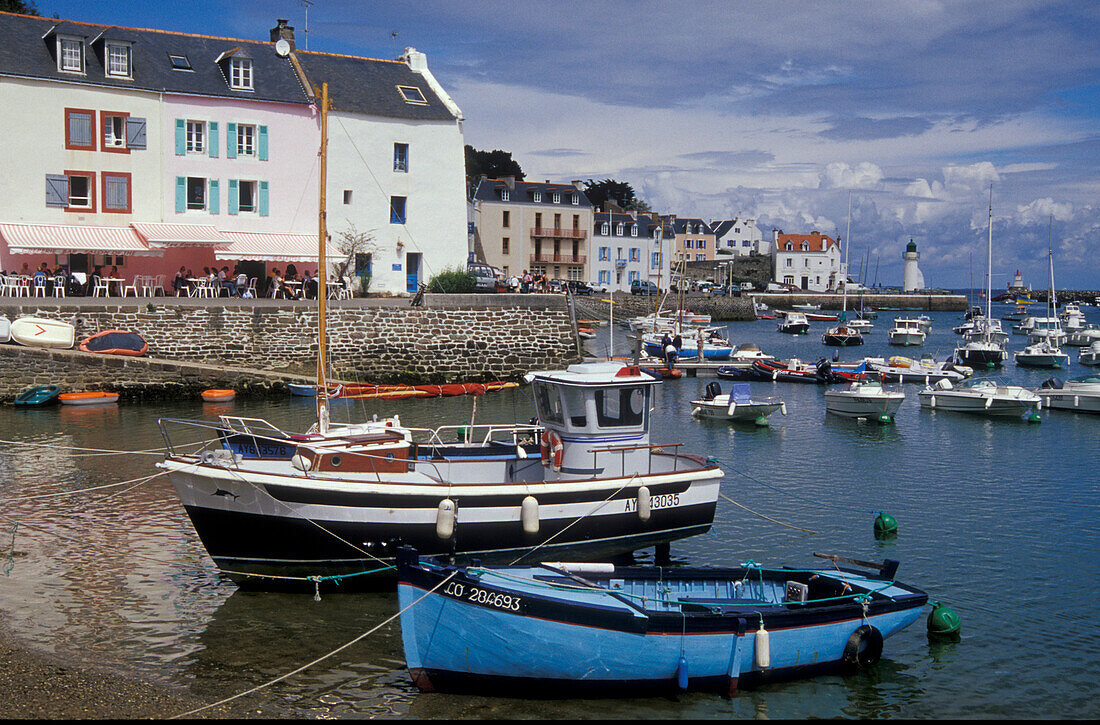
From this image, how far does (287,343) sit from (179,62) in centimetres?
1389

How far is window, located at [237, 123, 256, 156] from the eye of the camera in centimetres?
3909

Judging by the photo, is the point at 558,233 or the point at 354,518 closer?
the point at 354,518

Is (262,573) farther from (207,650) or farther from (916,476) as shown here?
(916,476)

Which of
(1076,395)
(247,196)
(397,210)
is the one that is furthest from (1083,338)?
(247,196)

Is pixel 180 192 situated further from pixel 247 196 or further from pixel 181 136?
pixel 247 196

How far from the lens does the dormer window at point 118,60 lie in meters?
36.8

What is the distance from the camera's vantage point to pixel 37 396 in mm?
28766

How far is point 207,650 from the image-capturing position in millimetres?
11469

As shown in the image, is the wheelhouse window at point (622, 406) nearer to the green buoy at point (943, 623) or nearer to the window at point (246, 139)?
the green buoy at point (943, 623)

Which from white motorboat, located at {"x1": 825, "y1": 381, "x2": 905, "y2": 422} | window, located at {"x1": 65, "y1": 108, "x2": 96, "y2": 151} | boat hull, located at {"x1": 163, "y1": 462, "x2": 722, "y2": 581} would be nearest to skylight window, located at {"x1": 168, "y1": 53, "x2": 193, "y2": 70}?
window, located at {"x1": 65, "y1": 108, "x2": 96, "y2": 151}

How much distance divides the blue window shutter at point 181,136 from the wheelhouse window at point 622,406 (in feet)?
96.2

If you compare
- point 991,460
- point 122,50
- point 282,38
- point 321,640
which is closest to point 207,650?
point 321,640

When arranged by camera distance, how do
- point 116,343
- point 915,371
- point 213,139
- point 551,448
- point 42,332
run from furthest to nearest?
point 915,371, point 213,139, point 116,343, point 42,332, point 551,448

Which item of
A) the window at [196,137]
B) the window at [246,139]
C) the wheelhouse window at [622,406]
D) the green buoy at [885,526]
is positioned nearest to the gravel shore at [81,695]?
the wheelhouse window at [622,406]
